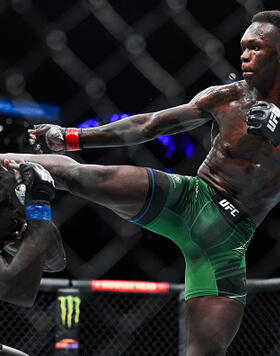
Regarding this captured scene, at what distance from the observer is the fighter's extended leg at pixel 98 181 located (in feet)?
6.24

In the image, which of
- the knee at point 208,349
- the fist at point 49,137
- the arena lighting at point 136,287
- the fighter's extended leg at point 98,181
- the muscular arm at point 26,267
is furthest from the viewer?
the arena lighting at point 136,287

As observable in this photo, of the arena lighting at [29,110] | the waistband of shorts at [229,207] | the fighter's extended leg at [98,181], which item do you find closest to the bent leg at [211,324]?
the waistband of shorts at [229,207]

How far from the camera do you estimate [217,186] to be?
84.0 inches

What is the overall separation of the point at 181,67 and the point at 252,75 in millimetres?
3199

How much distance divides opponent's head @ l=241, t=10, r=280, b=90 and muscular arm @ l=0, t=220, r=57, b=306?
93 centimetres

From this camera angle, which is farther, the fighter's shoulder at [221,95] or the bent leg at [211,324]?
the fighter's shoulder at [221,95]

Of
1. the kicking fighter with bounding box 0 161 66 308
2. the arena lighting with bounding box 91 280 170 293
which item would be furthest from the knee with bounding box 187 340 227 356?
the arena lighting with bounding box 91 280 170 293

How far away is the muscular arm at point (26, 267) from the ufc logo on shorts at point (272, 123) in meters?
0.78

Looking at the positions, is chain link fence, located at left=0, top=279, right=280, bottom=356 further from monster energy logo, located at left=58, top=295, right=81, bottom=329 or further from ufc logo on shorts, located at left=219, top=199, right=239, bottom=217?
ufc logo on shorts, located at left=219, top=199, right=239, bottom=217

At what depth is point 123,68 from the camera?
521 centimetres

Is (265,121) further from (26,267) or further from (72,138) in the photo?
(26,267)

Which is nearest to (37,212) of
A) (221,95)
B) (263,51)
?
(221,95)

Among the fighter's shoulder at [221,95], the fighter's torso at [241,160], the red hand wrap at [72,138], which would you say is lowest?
the fighter's torso at [241,160]

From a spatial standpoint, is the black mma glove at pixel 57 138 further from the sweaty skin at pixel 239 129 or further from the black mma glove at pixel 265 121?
the black mma glove at pixel 265 121
